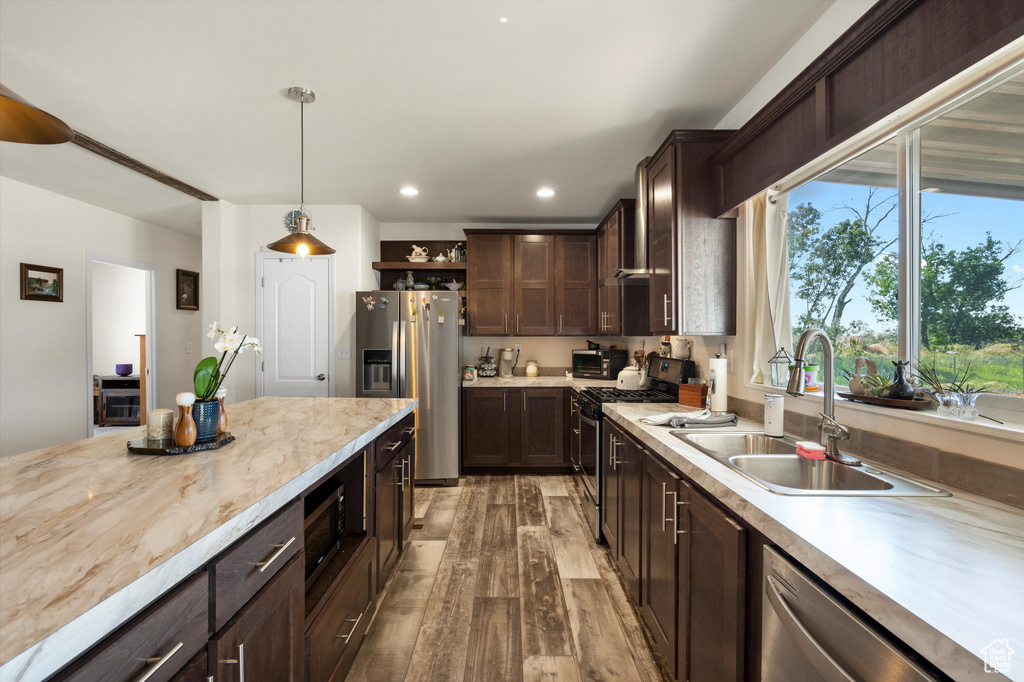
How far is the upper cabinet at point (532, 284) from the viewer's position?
4.57 meters

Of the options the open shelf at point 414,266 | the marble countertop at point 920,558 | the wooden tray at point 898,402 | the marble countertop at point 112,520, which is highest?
the open shelf at point 414,266

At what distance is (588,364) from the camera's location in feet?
15.1

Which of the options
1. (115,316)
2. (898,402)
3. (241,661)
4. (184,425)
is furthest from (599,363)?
(115,316)

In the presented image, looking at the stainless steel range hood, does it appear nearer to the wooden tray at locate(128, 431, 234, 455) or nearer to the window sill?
the window sill

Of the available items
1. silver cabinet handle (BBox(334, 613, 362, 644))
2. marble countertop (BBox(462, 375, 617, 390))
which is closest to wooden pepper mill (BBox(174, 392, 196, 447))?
silver cabinet handle (BBox(334, 613, 362, 644))

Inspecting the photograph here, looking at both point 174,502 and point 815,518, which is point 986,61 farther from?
point 174,502

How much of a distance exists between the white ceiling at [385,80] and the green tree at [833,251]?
78 centimetres

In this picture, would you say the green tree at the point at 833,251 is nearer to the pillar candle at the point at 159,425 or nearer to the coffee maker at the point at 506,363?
the pillar candle at the point at 159,425

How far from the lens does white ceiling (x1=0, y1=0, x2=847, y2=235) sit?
1.77 meters

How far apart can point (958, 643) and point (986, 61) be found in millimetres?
1253

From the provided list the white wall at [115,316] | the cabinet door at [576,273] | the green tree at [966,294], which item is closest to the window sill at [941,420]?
the green tree at [966,294]

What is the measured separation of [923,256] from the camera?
4.76 ft

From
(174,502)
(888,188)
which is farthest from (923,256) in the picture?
(174,502)

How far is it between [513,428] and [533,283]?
1.51 metres
